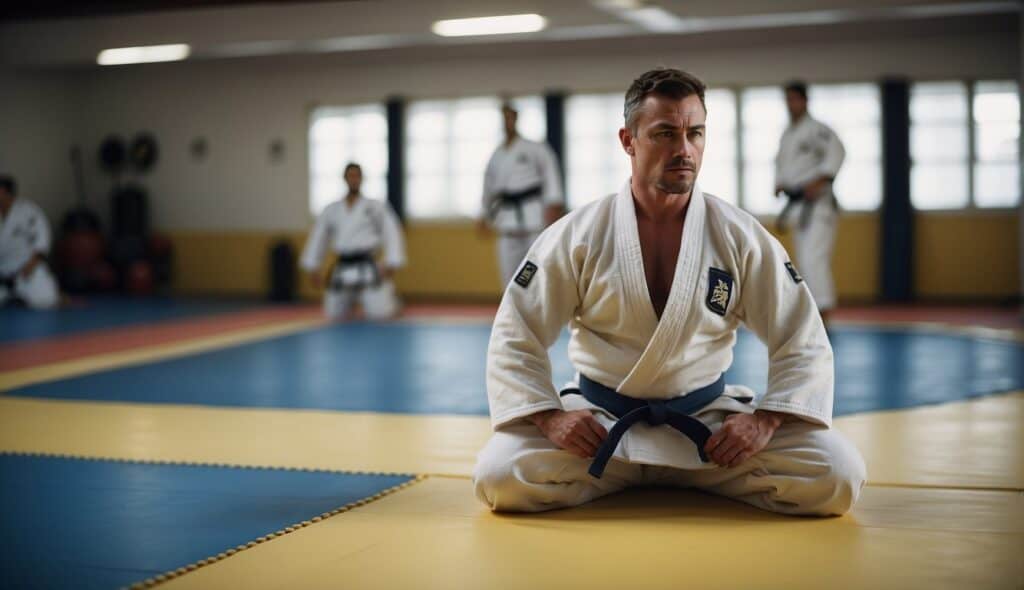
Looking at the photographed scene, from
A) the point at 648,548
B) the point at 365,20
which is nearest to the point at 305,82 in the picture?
the point at 365,20

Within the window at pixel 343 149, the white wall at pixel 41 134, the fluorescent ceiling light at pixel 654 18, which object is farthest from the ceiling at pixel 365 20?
the white wall at pixel 41 134

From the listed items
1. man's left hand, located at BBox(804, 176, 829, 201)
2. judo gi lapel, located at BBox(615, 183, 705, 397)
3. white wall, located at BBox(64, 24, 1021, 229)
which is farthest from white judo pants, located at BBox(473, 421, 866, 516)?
white wall, located at BBox(64, 24, 1021, 229)

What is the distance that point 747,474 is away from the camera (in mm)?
2611

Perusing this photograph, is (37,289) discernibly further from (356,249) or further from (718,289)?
(718,289)

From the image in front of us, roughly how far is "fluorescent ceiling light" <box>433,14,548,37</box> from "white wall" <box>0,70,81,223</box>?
5505 millimetres

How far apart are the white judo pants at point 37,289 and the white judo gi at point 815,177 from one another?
6.91 m

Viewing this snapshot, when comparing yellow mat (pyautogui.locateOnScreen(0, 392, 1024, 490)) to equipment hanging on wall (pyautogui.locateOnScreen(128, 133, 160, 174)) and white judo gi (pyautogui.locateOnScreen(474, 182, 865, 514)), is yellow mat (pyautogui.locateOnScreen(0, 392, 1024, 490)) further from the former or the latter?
equipment hanging on wall (pyautogui.locateOnScreen(128, 133, 160, 174))

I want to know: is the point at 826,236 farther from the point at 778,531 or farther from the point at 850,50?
the point at 778,531

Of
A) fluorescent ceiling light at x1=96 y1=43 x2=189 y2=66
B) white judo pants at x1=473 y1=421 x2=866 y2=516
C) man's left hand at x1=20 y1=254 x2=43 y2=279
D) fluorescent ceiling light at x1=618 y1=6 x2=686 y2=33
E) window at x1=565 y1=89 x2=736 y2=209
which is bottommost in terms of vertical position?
white judo pants at x1=473 y1=421 x2=866 y2=516

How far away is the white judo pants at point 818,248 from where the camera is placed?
23.4 ft

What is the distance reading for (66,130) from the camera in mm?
12727

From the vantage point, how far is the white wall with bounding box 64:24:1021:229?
1006 centimetres

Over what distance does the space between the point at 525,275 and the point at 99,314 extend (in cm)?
777

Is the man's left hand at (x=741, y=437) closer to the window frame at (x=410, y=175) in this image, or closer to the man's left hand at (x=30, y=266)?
the window frame at (x=410, y=175)
